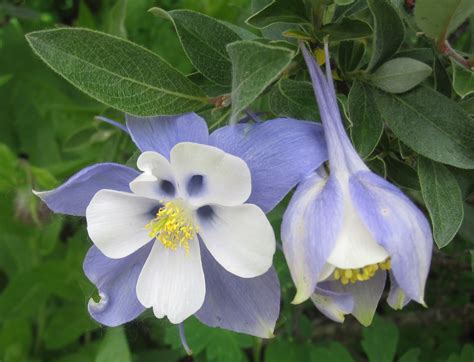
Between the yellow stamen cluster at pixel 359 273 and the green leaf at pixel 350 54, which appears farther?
the green leaf at pixel 350 54

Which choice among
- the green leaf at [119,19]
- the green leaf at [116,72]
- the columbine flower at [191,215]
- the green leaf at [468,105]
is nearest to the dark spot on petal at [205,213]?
the columbine flower at [191,215]

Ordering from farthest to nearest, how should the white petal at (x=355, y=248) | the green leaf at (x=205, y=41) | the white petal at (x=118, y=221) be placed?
the green leaf at (x=205, y=41) → the white petal at (x=118, y=221) → the white petal at (x=355, y=248)

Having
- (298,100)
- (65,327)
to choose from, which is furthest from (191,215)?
(65,327)

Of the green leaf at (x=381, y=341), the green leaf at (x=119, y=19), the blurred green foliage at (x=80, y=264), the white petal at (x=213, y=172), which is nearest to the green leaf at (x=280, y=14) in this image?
the white petal at (x=213, y=172)

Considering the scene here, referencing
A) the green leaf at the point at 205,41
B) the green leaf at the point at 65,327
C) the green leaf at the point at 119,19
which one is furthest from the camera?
the green leaf at the point at 65,327

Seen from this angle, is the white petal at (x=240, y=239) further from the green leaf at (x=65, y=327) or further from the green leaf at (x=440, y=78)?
the green leaf at (x=65, y=327)

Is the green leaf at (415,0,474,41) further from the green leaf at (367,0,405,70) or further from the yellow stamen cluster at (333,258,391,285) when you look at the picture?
the yellow stamen cluster at (333,258,391,285)

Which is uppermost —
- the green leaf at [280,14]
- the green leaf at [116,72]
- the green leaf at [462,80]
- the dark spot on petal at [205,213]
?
the green leaf at [280,14]

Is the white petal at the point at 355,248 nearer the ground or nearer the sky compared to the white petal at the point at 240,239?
nearer the sky
